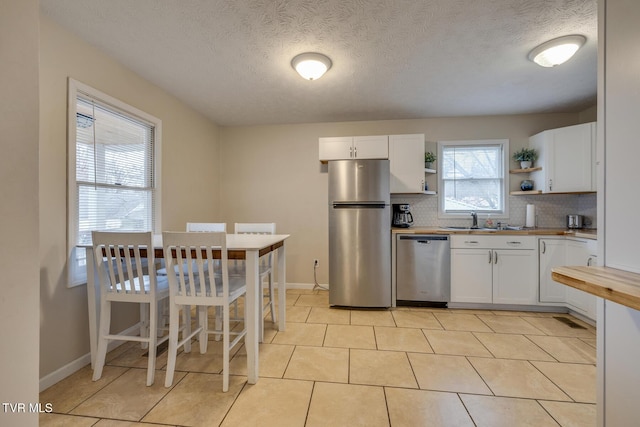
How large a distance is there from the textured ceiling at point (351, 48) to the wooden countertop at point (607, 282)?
165 cm

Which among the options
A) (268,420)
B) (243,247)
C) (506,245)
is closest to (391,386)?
(268,420)

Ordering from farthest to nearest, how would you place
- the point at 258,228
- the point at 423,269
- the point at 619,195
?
the point at 423,269
the point at 258,228
the point at 619,195

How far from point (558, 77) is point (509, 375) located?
2761 millimetres

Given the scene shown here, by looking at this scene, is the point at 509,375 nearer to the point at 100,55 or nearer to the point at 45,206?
the point at 45,206

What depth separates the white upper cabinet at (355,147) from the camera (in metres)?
3.57

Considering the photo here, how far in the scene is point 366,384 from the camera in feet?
6.09

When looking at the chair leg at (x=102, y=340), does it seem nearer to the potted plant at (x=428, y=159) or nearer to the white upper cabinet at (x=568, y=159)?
the potted plant at (x=428, y=159)

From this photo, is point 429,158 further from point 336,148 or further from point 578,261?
point 578,261

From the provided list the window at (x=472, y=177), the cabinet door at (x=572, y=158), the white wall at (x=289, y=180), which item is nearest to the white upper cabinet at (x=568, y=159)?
the cabinet door at (x=572, y=158)

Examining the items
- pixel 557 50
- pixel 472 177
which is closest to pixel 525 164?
pixel 472 177

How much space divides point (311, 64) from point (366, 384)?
2.49 m

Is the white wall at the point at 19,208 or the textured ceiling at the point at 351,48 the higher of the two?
the textured ceiling at the point at 351,48

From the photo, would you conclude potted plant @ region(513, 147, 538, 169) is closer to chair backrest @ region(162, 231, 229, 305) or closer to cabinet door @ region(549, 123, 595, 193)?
cabinet door @ region(549, 123, 595, 193)

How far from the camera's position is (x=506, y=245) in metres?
3.15
